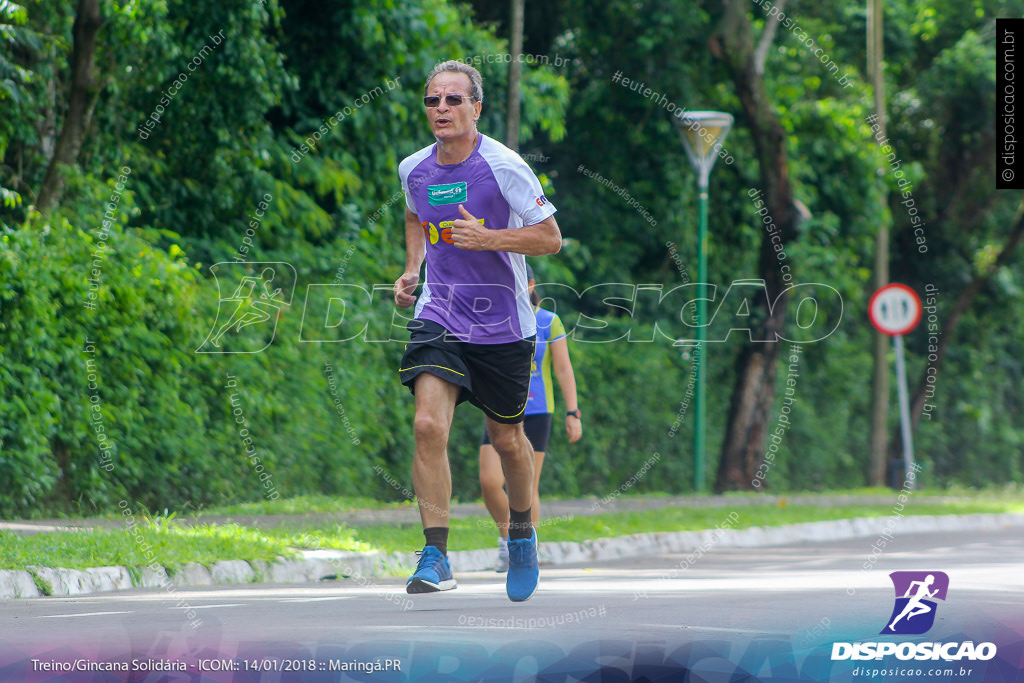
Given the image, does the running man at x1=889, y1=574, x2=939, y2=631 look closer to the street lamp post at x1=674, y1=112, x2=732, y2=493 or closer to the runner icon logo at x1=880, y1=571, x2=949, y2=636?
the runner icon logo at x1=880, y1=571, x2=949, y2=636

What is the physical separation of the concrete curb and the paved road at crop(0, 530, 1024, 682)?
0.83 ft

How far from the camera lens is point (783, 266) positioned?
18875 millimetres

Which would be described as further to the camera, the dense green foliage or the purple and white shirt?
the dense green foliage

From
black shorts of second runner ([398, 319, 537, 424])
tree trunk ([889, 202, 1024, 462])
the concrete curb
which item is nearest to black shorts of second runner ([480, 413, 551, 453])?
the concrete curb

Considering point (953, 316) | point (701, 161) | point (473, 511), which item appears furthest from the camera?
point (953, 316)

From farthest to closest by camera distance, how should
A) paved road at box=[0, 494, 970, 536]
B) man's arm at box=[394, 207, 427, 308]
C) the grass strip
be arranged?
paved road at box=[0, 494, 970, 536]
the grass strip
man's arm at box=[394, 207, 427, 308]

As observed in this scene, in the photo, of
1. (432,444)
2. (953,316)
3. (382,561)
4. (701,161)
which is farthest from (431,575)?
(953,316)

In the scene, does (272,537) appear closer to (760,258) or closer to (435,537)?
(435,537)

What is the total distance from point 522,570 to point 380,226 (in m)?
8.60

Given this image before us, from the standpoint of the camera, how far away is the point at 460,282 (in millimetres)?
6453

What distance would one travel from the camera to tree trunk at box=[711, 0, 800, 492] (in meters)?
18.1

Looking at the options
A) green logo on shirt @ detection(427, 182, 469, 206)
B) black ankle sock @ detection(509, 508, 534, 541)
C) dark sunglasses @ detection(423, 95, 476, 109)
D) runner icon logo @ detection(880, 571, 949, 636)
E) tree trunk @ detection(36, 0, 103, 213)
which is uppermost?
tree trunk @ detection(36, 0, 103, 213)

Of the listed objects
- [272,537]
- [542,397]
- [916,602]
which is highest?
[542,397]

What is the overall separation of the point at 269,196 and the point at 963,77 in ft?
42.0
